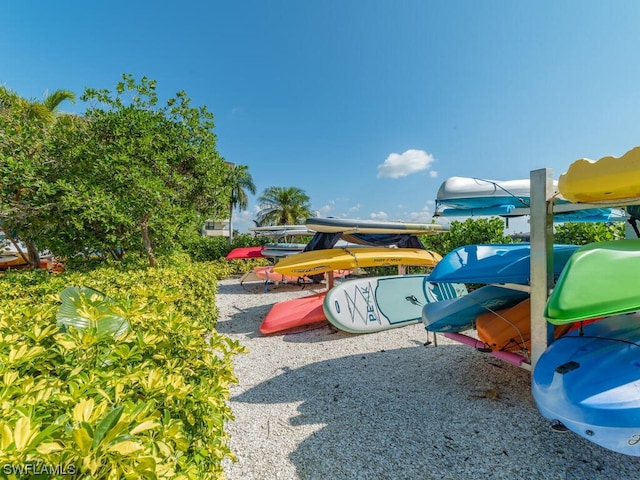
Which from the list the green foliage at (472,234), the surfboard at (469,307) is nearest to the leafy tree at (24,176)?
the surfboard at (469,307)

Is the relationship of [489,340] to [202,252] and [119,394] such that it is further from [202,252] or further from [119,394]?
[202,252]

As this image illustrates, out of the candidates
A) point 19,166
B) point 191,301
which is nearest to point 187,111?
point 19,166

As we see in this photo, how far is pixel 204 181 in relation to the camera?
7.05 m

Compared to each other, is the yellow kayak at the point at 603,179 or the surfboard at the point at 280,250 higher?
the yellow kayak at the point at 603,179

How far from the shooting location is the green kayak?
1.77 meters

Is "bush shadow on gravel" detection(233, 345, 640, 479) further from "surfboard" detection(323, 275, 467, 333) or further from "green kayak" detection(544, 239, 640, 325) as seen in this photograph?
"green kayak" detection(544, 239, 640, 325)

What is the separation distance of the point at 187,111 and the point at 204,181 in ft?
5.20

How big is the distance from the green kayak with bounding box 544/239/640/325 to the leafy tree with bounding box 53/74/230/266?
241 inches

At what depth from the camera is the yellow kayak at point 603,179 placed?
2.24 m

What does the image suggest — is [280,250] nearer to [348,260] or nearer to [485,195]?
[348,260]

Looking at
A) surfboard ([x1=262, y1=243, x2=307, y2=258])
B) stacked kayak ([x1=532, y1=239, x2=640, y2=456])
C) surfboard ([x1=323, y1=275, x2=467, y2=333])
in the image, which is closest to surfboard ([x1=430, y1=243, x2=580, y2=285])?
stacked kayak ([x1=532, y1=239, x2=640, y2=456])

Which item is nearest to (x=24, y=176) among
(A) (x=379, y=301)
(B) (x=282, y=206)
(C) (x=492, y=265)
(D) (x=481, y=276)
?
(A) (x=379, y=301)

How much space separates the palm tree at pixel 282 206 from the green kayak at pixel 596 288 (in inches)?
1050

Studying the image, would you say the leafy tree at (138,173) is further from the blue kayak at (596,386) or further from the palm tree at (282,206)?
the palm tree at (282,206)
